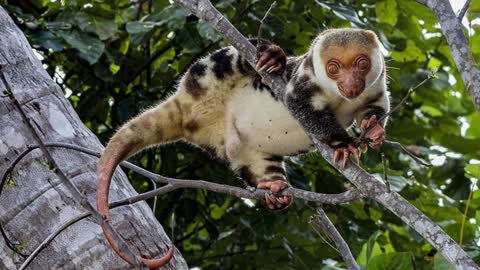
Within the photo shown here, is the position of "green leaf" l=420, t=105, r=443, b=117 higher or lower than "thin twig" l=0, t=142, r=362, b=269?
lower

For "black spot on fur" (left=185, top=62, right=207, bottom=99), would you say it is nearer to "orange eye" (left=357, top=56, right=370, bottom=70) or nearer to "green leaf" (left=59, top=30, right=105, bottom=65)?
"green leaf" (left=59, top=30, right=105, bottom=65)

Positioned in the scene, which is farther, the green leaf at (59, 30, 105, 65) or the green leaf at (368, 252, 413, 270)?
the green leaf at (59, 30, 105, 65)

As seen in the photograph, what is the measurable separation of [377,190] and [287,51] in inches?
117

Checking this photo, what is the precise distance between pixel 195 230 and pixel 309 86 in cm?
254

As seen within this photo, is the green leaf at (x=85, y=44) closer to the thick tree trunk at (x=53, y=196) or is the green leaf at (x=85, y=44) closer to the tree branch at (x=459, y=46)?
the thick tree trunk at (x=53, y=196)

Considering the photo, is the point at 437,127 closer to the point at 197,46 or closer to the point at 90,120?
the point at 197,46

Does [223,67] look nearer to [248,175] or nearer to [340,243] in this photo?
[248,175]

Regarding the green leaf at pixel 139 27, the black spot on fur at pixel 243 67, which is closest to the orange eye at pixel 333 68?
the black spot on fur at pixel 243 67

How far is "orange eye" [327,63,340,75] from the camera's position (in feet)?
15.7

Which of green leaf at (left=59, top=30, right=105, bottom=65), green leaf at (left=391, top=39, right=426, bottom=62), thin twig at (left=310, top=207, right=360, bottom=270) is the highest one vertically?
green leaf at (left=59, top=30, right=105, bottom=65)

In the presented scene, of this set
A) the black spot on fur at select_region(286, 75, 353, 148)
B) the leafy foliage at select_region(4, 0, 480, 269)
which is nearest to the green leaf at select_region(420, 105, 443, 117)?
the leafy foliage at select_region(4, 0, 480, 269)

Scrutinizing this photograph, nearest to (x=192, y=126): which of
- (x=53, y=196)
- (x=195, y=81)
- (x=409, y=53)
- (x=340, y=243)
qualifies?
(x=195, y=81)

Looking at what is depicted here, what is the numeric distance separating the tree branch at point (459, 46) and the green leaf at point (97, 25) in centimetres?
312

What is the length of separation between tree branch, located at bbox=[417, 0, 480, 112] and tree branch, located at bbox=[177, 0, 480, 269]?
1.5 inches
